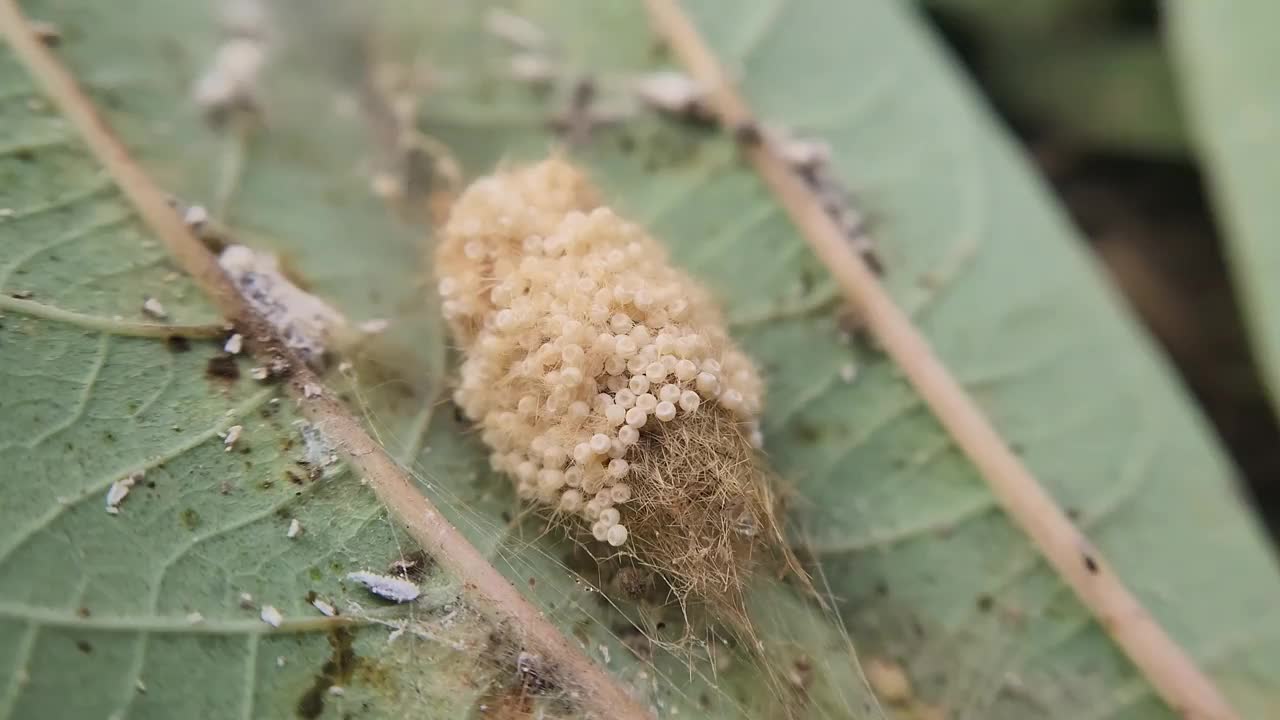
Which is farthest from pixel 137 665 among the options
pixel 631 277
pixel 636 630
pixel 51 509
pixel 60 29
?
pixel 60 29

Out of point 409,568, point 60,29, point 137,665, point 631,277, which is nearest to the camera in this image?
point 137,665

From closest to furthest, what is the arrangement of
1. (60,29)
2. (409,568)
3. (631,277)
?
(409,568)
(631,277)
(60,29)

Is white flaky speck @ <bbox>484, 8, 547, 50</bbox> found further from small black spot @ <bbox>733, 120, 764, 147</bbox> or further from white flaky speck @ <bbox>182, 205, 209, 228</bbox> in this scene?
white flaky speck @ <bbox>182, 205, 209, 228</bbox>

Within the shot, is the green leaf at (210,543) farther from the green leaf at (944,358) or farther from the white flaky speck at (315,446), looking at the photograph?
the green leaf at (944,358)

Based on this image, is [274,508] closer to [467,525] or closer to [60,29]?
[467,525]

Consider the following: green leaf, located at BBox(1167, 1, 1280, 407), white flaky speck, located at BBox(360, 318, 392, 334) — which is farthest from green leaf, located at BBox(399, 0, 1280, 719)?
white flaky speck, located at BBox(360, 318, 392, 334)

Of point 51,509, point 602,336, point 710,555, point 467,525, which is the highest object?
point 602,336
